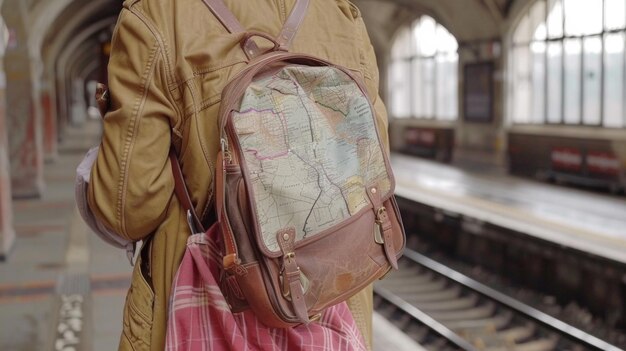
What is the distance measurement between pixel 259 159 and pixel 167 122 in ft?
0.76

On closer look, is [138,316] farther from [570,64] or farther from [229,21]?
[570,64]

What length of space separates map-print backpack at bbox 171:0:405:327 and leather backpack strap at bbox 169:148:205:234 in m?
0.13

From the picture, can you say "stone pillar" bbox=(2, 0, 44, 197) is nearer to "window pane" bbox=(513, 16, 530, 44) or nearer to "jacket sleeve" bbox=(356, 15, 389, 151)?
"window pane" bbox=(513, 16, 530, 44)

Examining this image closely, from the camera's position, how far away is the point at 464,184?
576 inches

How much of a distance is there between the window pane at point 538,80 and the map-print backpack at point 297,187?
1512 cm

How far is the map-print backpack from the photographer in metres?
1.53

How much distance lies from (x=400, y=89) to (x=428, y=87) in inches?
78.1

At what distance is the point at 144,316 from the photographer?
1717 millimetres

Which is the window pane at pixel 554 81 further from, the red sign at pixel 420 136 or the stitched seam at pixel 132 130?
the stitched seam at pixel 132 130

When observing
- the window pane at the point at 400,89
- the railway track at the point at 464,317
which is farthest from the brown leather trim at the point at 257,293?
the window pane at the point at 400,89

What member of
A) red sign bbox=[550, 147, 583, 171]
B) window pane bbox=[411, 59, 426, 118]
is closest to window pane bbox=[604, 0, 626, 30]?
red sign bbox=[550, 147, 583, 171]

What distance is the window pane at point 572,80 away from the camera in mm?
14852

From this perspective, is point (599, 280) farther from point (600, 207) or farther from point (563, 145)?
point (563, 145)

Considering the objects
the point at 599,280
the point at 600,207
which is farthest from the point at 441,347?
the point at 600,207
